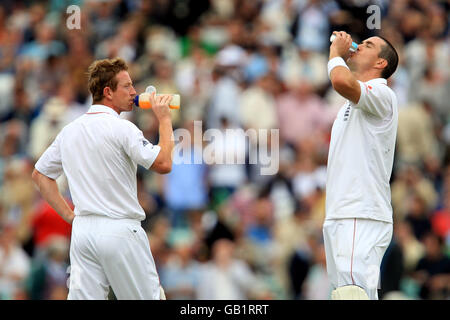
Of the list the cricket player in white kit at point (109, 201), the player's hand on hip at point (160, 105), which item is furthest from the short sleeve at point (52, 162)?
the player's hand on hip at point (160, 105)

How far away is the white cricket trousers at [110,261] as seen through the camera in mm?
7688

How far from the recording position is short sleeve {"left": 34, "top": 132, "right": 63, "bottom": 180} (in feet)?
26.7

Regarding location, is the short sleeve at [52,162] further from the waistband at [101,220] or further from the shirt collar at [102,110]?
the waistband at [101,220]

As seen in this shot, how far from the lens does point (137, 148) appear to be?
774 centimetres

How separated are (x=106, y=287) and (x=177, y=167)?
731 cm

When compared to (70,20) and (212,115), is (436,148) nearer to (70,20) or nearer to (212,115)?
(212,115)

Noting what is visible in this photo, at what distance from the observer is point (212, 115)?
15.9 metres

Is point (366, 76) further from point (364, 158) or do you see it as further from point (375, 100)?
point (364, 158)

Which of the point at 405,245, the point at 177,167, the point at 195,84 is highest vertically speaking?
the point at 195,84

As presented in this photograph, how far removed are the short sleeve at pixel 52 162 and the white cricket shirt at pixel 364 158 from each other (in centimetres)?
212
